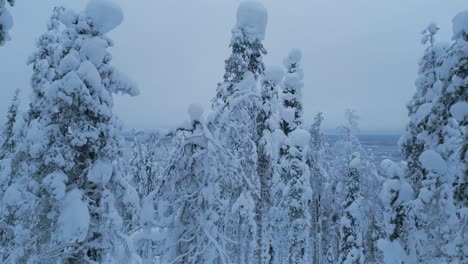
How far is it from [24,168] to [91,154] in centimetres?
170

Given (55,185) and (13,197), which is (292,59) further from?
(13,197)

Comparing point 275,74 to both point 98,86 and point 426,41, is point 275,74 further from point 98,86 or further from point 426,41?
point 98,86

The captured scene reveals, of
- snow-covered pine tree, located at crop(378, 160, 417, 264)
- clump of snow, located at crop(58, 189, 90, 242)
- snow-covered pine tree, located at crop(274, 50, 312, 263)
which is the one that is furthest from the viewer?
snow-covered pine tree, located at crop(274, 50, 312, 263)

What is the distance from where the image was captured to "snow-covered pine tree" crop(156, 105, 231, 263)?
8164 mm

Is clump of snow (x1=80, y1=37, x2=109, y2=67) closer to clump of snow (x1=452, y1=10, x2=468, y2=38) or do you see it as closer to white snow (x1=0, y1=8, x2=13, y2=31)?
white snow (x1=0, y1=8, x2=13, y2=31)

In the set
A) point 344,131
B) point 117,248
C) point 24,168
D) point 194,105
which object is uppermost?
point 344,131

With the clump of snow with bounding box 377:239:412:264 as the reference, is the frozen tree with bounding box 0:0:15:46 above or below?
above

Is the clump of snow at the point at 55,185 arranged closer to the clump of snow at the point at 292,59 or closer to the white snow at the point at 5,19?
the white snow at the point at 5,19

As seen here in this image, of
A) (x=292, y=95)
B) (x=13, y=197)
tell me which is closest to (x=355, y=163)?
(x=292, y=95)

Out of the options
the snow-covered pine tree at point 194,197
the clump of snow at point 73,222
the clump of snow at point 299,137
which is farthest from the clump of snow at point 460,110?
the clump of snow at point 299,137

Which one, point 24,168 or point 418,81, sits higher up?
point 418,81

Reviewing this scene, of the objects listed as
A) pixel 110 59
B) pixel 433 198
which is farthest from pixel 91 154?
pixel 433 198

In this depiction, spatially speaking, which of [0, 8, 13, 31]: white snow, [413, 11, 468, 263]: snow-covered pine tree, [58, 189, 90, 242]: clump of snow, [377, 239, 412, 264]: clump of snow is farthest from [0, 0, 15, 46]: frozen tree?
[377, 239, 412, 264]: clump of snow

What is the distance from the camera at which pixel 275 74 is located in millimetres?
18188
